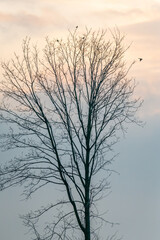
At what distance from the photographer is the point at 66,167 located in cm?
2038

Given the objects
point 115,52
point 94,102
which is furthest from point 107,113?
point 115,52

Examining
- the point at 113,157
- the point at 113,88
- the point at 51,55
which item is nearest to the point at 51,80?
the point at 51,55

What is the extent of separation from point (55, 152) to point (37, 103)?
2043 mm

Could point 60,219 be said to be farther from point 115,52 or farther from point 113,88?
point 115,52

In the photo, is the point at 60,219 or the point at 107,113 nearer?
the point at 60,219

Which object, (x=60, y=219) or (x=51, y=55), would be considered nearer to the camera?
(x=60, y=219)

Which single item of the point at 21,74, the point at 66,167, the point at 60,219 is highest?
the point at 21,74

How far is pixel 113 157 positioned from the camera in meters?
20.8

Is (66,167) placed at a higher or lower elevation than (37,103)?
lower

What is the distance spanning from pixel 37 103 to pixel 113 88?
304cm

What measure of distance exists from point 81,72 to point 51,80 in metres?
1.23

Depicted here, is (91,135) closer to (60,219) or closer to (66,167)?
(66,167)

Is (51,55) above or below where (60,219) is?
above

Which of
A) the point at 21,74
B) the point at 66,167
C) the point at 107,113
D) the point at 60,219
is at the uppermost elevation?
the point at 21,74
